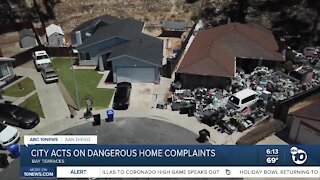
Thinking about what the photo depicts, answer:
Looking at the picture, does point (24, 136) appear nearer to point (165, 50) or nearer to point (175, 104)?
point (175, 104)

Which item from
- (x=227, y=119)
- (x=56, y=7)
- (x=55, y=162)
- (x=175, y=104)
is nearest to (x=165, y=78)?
(x=175, y=104)

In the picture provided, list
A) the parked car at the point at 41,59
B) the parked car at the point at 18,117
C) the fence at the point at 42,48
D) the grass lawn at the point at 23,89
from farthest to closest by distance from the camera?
the fence at the point at 42,48 < the parked car at the point at 41,59 < the grass lawn at the point at 23,89 < the parked car at the point at 18,117

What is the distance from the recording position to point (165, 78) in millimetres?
35750

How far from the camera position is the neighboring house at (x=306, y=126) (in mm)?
24312

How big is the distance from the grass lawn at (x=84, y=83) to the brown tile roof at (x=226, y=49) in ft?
26.4

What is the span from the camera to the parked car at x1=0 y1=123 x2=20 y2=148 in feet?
84.2

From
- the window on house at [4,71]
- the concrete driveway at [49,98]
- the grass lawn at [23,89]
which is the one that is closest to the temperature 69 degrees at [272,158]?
the concrete driveway at [49,98]

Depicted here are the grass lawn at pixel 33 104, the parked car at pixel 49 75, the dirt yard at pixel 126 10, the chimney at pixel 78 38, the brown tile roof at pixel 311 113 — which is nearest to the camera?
the brown tile roof at pixel 311 113

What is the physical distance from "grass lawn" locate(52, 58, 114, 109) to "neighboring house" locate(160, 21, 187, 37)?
44.8 feet

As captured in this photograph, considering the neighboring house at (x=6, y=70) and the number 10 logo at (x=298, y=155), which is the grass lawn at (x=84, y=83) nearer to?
the neighboring house at (x=6, y=70)

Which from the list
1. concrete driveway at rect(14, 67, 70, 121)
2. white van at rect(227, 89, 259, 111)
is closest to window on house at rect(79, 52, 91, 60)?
concrete driveway at rect(14, 67, 70, 121)

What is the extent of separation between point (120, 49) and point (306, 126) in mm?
19841

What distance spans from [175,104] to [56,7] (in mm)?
34053

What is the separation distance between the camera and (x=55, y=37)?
141ft
